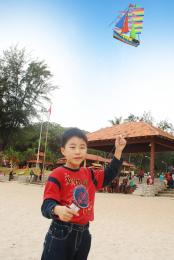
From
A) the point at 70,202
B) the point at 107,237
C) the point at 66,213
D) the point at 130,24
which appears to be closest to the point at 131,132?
the point at 130,24

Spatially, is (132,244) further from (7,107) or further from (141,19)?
(7,107)

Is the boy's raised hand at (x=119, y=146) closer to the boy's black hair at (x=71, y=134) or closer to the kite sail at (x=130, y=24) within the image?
the boy's black hair at (x=71, y=134)

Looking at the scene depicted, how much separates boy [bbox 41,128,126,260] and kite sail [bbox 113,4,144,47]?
8.64m

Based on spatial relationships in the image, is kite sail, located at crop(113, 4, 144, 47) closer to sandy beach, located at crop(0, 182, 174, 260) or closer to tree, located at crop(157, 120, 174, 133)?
sandy beach, located at crop(0, 182, 174, 260)

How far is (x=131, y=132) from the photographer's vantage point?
2112cm

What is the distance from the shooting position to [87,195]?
2.18 meters

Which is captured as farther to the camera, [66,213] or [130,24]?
[130,24]

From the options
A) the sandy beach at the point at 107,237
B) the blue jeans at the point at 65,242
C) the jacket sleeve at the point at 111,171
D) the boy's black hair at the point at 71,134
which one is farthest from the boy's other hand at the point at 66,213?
the sandy beach at the point at 107,237

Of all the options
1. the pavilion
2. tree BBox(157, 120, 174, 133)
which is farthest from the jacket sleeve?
tree BBox(157, 120, 174, 133)

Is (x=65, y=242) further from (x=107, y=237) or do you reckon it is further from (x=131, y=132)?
(x=131, y=132)

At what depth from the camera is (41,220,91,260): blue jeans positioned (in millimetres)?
2129

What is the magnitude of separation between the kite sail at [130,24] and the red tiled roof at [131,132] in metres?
8.97

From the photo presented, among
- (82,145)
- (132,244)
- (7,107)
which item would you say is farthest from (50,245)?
(7,107)

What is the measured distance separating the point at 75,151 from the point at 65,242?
61 centimetres
